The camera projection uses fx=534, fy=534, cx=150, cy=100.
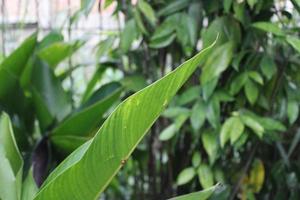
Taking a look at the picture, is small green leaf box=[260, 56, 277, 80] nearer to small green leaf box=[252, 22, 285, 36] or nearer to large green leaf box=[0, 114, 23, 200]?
small green leaf box=[252, 22, 285, 36]

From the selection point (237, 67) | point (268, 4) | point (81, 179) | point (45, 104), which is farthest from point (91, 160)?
point (45, 104)

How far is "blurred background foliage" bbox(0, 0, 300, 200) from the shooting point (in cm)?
124

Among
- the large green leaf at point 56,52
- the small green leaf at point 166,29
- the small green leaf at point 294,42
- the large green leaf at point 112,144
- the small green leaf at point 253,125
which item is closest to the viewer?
the large green leaf at point 112,144

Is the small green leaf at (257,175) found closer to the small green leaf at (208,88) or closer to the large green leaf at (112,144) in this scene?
the small green leaf at (208,88)

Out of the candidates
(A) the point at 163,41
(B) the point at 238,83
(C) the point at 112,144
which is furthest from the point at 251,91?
(C) the point at 112,144

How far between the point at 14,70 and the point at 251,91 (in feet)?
2.14

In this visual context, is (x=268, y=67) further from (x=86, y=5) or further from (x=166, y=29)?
(x=86, y=5)

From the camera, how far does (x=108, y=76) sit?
6.30 feet

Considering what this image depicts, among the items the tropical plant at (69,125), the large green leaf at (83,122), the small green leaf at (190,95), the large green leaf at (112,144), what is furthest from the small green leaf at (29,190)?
the small green leaf at (190,95)

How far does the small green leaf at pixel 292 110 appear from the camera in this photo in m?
1.24

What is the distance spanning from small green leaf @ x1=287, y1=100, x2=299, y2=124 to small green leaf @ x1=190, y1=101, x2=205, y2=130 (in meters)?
0.20

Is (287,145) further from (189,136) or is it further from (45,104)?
(45,104)

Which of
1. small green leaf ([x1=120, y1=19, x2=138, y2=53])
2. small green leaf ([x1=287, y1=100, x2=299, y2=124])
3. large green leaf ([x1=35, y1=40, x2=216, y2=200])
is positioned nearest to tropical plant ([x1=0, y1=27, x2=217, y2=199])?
large green leaf ([x1=35, y1=40, x2=216, y2=200])

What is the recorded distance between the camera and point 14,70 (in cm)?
147
